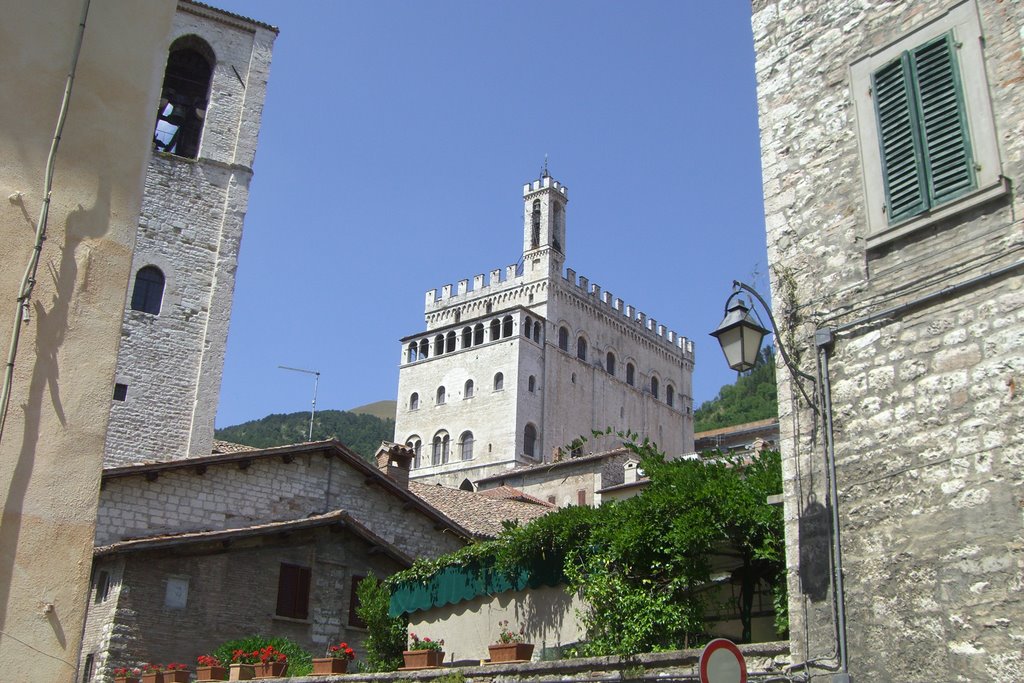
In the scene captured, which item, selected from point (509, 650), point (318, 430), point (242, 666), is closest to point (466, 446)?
point (318, 430)

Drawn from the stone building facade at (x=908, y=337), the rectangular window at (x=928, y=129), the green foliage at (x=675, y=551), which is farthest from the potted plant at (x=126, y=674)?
the rectangular window at (x=928, y=129)

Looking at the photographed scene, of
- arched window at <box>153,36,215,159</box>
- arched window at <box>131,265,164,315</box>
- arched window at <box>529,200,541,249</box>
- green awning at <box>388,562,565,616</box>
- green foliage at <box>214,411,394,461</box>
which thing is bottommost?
green awning at <box>388,562,565,616</box>

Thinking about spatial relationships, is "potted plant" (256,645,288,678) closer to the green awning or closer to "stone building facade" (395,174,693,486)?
the green awning

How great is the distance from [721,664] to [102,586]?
1510 centimetres

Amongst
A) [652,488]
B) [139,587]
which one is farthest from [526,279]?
[652,488]

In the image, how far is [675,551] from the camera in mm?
10594

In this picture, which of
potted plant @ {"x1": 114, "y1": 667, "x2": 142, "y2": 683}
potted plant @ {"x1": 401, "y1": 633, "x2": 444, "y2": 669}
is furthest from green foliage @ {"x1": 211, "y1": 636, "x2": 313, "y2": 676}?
potted plant @ {"x1": 401, "y1": 633, "x2": 444, "y2": 669}

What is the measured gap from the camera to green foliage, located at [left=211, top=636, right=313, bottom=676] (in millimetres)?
16875

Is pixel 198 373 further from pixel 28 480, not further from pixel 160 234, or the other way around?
pixel 28 480

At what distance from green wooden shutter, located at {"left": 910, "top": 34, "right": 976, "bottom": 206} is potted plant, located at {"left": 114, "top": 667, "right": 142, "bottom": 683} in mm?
14900

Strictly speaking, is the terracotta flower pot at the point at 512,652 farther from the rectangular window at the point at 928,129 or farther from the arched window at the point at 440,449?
the arched window at the point at 440,449

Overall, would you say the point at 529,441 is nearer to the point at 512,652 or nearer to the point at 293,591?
the point at 293,591

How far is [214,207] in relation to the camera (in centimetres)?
2770

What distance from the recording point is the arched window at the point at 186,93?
28375 millimetres
